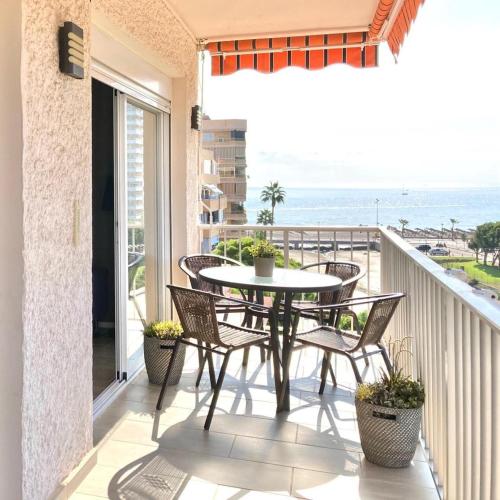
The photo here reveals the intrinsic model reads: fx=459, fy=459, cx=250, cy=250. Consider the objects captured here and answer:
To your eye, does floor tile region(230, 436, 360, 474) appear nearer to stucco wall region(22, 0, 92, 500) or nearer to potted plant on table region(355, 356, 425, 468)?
potted plant on table region(355, 356, 425, 468)

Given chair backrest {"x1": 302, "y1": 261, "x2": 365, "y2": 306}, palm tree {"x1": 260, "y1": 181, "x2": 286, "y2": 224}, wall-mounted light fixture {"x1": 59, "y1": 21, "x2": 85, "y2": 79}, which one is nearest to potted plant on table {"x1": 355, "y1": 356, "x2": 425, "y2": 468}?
chair backrest {"x1": 302, "y1": 261, "x2": 365, "y2": 306}

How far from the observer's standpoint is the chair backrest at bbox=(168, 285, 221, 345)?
2.69 m

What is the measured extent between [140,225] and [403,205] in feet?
37.2

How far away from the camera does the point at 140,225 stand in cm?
368

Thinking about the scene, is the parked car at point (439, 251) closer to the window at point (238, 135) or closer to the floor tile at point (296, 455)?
the floor tile at point (296, 455)

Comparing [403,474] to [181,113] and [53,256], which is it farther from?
[181,113]

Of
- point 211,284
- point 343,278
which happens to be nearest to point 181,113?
point 211,284

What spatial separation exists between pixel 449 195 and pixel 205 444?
264 inches

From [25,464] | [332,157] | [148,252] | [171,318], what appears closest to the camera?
[25,464]

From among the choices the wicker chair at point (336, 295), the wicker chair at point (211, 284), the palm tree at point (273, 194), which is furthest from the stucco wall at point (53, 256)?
the palm tree at point (273, 194)

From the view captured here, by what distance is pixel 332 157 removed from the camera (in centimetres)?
2566

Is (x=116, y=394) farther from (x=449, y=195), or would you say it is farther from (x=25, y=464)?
(x=449, y=195)

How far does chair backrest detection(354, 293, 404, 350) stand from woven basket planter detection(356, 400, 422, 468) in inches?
16.0

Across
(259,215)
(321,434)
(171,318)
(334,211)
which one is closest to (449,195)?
(171,318)
